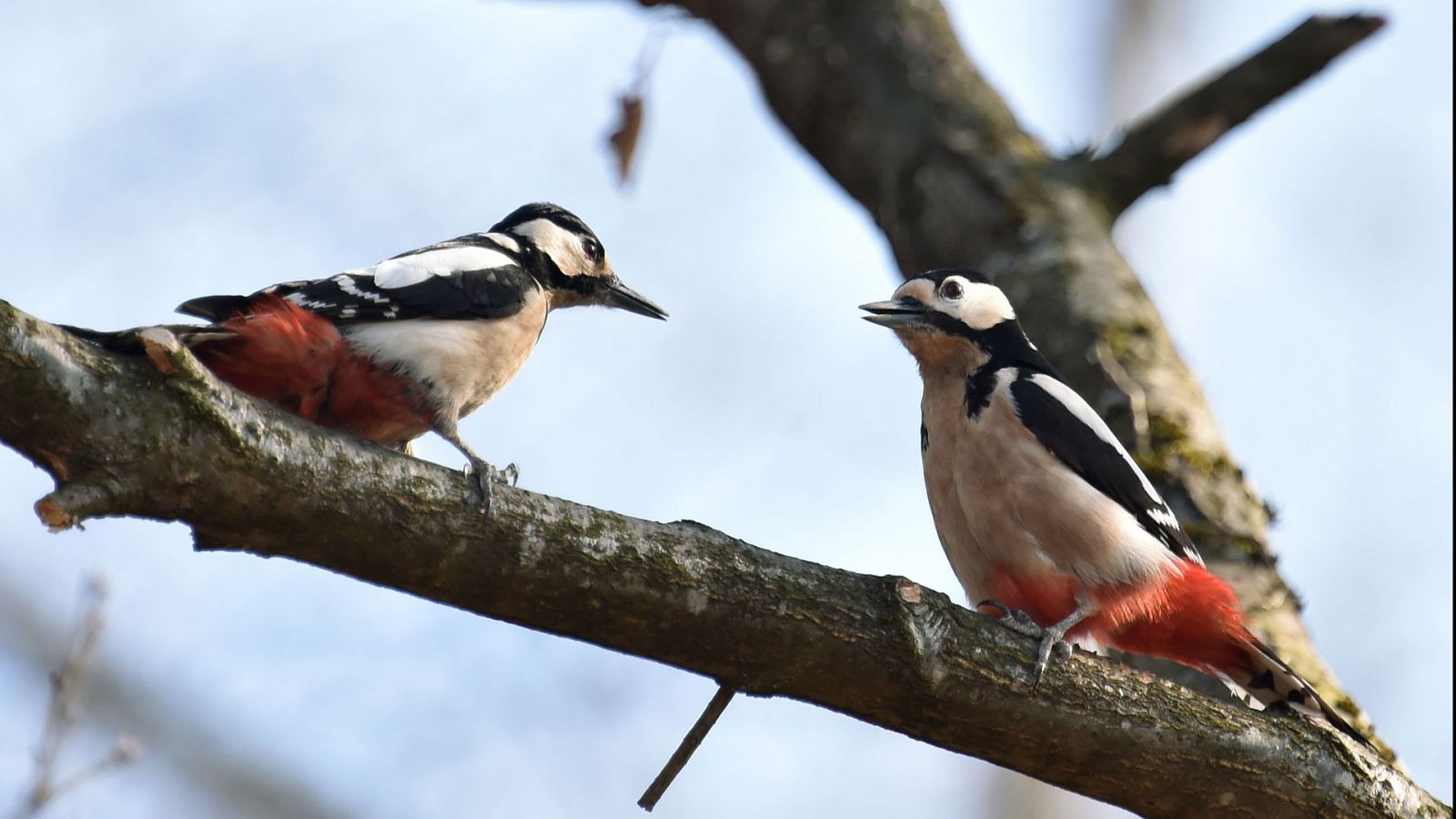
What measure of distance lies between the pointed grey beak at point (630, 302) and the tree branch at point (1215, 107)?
2.15 m

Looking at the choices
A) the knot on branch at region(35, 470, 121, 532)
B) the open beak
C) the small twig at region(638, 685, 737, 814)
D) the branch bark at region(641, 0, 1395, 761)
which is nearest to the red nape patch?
the knot on branch at region(35, 470, 121, 532)

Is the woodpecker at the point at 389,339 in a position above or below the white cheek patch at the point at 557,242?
below

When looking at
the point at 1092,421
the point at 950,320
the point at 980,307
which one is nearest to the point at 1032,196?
the point at 980,307

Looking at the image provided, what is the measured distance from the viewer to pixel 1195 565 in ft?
15.9

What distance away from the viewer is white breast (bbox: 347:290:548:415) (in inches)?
173

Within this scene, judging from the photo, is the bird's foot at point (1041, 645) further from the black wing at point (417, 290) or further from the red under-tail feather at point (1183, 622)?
the black wing at point (417, 290)

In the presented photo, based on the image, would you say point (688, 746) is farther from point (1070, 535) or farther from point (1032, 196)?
point (1032, 196)

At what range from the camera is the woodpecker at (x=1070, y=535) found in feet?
15.4

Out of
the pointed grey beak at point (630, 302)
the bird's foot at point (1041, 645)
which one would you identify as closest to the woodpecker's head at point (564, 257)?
the pointed grey beak at point (630, 302)

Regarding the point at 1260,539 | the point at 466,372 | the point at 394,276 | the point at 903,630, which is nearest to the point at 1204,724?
the point at 903,630

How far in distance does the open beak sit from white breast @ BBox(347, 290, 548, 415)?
1300 mm

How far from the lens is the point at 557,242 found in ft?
18.1

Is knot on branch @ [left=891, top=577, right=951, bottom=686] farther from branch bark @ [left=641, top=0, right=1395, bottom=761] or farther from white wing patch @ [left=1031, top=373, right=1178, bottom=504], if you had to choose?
branch bark @ [left=641, top=0, right=1395, bottom=761]

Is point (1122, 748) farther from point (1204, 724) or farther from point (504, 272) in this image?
point (504, 272)
